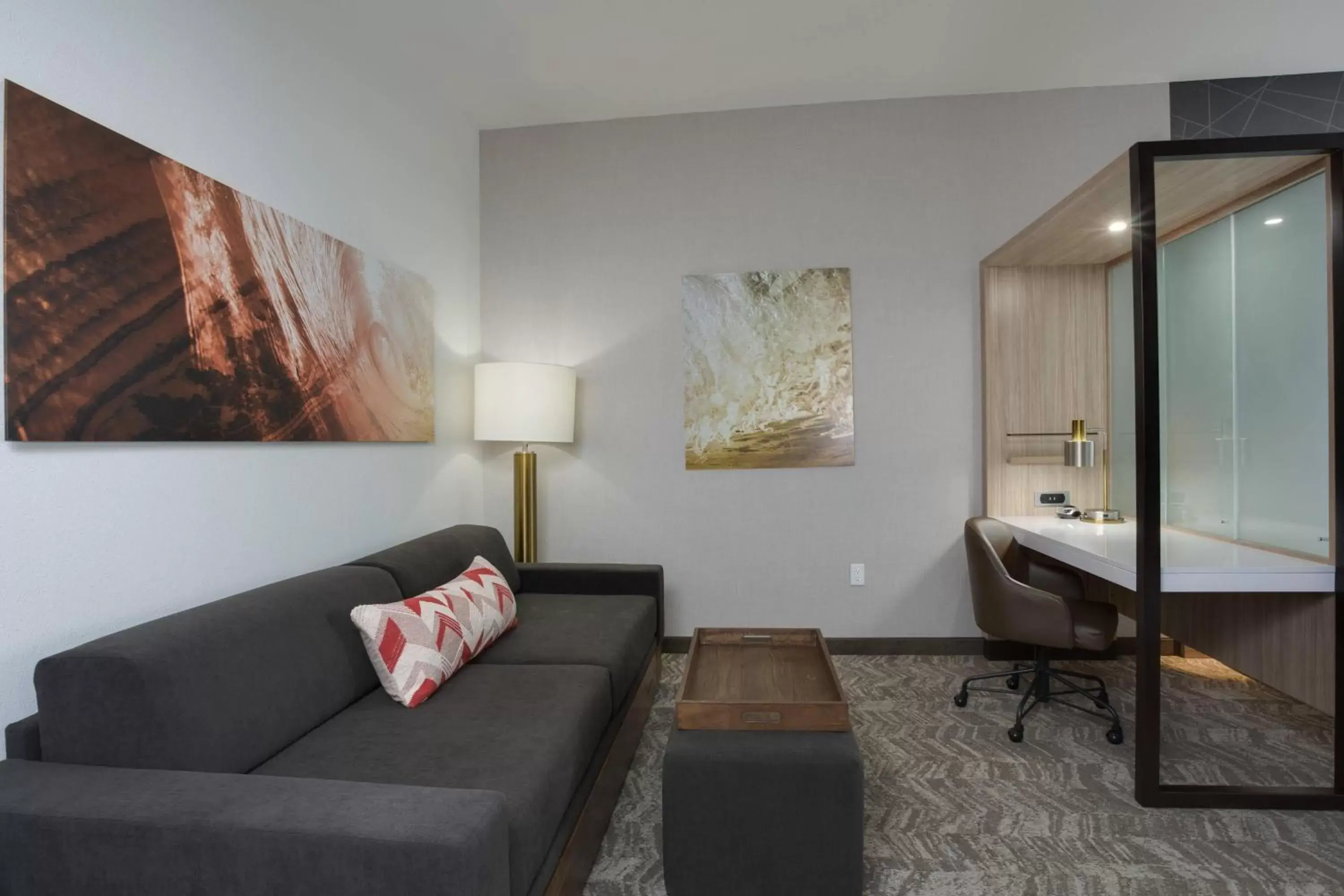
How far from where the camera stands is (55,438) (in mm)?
1356

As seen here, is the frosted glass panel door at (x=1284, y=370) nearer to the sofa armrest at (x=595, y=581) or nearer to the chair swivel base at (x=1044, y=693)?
the chair swivel base at (x=1044, y=693)

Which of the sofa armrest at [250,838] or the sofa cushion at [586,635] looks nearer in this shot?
the sofa armrest at [250,838]

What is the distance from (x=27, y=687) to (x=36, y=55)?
1.32 m

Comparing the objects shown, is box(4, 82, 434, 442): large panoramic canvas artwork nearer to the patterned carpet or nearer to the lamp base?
the lamp base

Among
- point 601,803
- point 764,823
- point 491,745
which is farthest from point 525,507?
point 764,823

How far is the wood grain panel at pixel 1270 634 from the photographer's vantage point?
2070mm

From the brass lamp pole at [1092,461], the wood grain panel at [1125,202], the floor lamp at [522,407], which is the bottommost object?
the brass lamp pole at [1092,461]

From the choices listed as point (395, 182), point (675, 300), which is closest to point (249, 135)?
point (395, 182)

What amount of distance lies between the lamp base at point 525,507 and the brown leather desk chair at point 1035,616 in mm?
2032

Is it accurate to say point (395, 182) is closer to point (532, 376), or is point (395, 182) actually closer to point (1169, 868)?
point (532, 376)

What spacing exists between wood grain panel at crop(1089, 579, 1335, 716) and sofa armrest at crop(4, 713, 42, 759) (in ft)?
11.0

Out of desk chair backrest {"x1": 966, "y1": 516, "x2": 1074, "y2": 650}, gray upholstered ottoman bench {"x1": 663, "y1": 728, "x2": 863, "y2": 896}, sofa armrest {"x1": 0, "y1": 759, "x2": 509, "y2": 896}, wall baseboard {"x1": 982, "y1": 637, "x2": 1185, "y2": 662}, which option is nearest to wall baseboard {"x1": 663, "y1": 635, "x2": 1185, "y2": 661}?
wall baseboard {"x1": 982, "y1": 637, "x2": 1185, "y2": 662}

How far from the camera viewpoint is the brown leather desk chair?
7.86 ft

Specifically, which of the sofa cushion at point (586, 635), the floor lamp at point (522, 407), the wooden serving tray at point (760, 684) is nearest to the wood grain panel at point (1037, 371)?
the wooden serving tray at point (760, 684)
